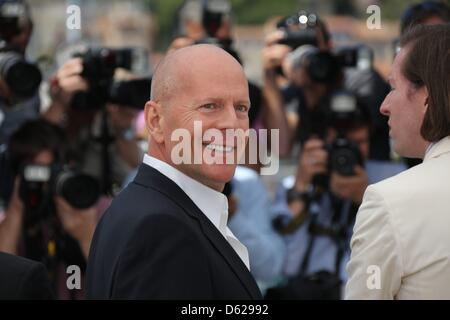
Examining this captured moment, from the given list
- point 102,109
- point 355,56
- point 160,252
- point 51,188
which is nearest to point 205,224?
point 160,252

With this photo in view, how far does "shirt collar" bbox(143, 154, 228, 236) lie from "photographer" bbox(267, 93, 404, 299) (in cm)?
178

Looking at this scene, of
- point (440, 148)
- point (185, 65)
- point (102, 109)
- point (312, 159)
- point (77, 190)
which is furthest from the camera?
point (102, 109)

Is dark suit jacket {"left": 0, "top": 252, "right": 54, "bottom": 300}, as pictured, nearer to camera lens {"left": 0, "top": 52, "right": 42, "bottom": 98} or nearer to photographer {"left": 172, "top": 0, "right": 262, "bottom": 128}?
camera lens {"left": 0, "top": 52, "right": 42, "bottom": 98}

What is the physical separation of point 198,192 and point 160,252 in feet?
0.85

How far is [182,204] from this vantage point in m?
2.07

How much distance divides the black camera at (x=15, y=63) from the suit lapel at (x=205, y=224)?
6.00 ft

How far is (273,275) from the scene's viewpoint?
3.97m

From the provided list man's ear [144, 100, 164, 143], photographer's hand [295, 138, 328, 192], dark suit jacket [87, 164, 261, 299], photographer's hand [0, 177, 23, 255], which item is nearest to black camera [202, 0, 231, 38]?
photographer's hand [295, 138, 328, 192]

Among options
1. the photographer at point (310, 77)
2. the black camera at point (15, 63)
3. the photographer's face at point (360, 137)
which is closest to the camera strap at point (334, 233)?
the photographer's face at point (360, 137)

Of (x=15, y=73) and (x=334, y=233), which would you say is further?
(x=334, y=233)

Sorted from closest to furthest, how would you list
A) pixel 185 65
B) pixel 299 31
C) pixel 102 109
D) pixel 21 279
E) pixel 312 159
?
pixel 21 279, pixel 185 65, pixel 312 159, pixel 102 109, pixel 299 31

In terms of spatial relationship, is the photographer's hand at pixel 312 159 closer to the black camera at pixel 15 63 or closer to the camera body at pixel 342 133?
the camera body at pixel 342 133

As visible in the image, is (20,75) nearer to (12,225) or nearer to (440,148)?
(12,225)
